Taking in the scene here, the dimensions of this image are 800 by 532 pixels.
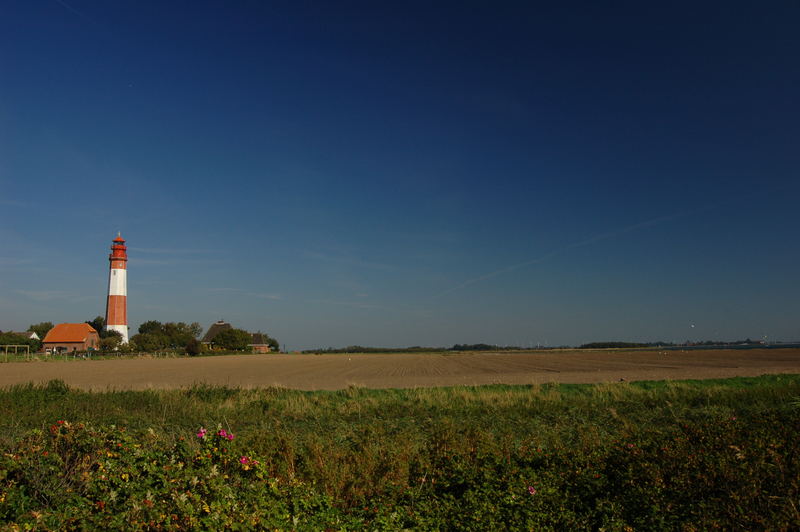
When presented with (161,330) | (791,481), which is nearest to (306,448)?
(791,481)

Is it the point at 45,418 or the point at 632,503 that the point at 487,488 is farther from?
the point at 45,418

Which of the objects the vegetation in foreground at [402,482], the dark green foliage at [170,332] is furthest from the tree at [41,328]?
the vegetation in foreground at [402,482]

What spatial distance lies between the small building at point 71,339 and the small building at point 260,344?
4833 centimetres

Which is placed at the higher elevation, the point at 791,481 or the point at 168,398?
the point at 791,481

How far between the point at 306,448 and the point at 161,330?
563 feet

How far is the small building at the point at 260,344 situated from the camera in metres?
148

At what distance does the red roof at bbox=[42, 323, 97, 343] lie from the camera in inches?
3957

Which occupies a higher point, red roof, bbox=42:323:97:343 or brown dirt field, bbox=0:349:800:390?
red roof, bbox=42:323:97:343

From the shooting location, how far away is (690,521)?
17.3ft

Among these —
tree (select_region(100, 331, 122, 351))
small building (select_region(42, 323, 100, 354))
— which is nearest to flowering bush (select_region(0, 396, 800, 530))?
tree (select_region(100, 331, 122, 351))

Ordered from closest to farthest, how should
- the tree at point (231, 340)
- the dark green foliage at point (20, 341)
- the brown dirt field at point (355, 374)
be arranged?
the brown dirt field at point (355, 374)
the dark green foliage at point (20, 341)
the tree at point (231, 340)

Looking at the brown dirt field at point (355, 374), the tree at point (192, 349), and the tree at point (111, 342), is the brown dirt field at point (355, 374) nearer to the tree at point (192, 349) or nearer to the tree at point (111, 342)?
the tree at point (111, 342)

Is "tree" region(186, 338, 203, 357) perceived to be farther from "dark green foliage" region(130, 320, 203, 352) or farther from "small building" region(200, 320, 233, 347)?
"small building" region(200, 320, 233, 347)

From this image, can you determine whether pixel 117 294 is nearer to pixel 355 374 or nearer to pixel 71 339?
pixel 71 339
